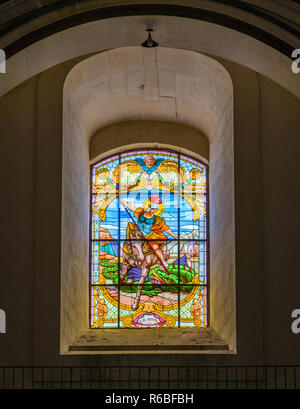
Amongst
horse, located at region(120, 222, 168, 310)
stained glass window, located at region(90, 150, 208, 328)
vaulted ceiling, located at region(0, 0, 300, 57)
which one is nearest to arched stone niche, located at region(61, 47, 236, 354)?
stained glass window, located at region(90, 150, 208, 328)

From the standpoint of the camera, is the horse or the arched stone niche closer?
the arched stone niche

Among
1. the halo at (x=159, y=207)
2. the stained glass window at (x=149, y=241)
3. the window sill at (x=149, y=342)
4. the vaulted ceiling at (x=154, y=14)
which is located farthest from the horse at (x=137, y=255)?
the vaulted ceiling at (x=154, y=14)

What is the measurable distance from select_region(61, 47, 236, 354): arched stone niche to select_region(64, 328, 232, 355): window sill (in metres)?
0.04

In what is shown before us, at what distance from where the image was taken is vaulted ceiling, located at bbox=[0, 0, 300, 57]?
12570 mm

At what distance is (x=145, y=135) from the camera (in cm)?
2197

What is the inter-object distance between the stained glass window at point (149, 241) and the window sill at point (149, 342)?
2.86 feet

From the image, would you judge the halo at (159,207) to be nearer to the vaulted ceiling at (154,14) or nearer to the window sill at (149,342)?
the window sill at (149,342)

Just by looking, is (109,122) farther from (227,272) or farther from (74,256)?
(227,272)

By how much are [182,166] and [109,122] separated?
2.16 m

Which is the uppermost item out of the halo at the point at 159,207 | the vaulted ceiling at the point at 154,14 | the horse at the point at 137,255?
the vaulted ceiling at the point at 154,14

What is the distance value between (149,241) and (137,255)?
0.46m

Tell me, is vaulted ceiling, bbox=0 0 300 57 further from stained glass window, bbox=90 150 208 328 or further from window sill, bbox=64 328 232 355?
stained glass window, bbox=90 150 208 328

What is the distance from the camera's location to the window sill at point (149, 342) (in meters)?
17.4

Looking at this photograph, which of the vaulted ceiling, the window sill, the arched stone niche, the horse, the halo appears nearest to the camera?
the vaulted ceiling
